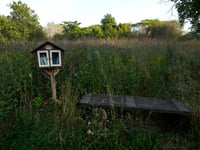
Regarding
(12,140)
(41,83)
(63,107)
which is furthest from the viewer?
(41,83)

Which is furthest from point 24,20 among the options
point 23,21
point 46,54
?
point 46,54

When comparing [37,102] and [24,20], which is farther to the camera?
[24,20]

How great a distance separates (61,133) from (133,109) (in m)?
0.93

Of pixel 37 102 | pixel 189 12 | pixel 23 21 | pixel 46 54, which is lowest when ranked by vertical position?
pixel 37 102

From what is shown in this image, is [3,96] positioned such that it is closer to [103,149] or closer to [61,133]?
[61,133]

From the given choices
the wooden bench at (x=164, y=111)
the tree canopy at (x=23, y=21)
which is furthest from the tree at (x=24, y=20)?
the wooden bench at (x=164, y=111)

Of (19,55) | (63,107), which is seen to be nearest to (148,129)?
(63,107)

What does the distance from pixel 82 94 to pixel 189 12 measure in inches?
303

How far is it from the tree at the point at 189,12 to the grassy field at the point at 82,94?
4469 mm

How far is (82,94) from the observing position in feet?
9.10

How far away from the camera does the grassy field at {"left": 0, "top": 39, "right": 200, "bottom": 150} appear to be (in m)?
1.79

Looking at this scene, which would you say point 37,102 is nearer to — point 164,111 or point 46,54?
point 46,54

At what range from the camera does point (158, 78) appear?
3238mm

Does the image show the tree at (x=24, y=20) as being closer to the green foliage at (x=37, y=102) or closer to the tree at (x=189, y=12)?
the tree at (x=189, y=12)
